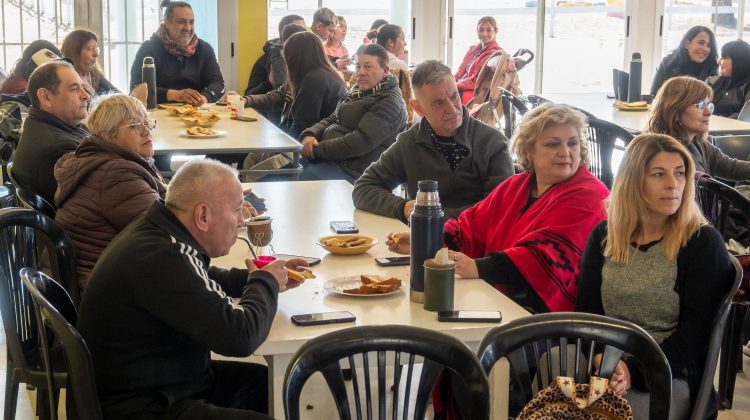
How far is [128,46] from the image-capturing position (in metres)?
8.40

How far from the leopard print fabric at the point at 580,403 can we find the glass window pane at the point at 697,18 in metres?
8.46

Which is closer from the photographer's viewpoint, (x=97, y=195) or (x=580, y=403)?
(x=580, y=403)

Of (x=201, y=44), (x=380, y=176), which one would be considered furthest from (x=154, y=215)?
(x=201, y=44)

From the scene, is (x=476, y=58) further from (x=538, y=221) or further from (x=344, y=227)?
(x=538, y=221)

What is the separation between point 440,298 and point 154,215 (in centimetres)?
66

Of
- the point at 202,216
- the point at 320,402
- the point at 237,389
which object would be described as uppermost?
the point at 202,216

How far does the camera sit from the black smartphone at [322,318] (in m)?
2.19

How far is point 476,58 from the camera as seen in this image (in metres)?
8.50

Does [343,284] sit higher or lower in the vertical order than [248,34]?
lower

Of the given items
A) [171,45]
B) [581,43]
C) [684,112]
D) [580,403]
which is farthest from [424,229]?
[581,43]

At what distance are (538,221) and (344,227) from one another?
0.66 metres

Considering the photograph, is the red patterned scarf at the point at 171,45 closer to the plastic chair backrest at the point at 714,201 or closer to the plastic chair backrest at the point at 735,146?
the plastic chair backrest at the point at 735,146

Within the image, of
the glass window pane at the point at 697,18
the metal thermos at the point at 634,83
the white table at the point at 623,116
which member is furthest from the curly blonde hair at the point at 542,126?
the glass window pane at the point at 697,18

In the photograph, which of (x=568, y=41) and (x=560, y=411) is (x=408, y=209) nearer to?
(x=560, y=411)
